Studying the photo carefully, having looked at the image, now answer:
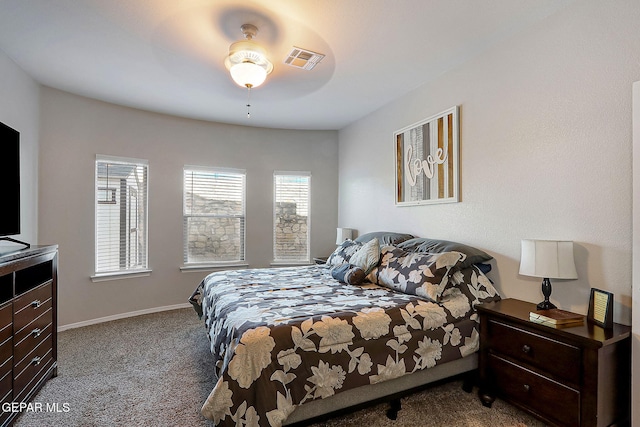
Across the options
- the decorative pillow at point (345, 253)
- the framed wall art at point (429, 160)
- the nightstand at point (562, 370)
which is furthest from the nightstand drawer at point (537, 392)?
the decorative pillow at point (345, 253)

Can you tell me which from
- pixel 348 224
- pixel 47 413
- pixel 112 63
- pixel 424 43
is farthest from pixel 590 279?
pixel 112 63

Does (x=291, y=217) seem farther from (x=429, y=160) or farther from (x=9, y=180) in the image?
(x=9, y=180)

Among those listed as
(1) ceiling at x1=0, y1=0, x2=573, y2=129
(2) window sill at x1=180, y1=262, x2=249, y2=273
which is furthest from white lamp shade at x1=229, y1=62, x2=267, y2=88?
(2) window sill at x1=180, y1=262, x2=249, y2=273

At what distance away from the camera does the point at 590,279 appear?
2051mm

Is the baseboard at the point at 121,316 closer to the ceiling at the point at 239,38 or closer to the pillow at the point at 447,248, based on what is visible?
the ceiling at the point at 239,38

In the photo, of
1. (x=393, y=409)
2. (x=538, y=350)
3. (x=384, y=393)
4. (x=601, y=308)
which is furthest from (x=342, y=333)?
(x=601, y=308)

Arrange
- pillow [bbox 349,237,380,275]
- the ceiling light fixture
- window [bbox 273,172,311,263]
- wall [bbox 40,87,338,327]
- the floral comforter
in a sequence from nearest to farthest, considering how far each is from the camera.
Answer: the floral comforter
the ceiling light fixture
pillow [bbox 349,237,380,275]
wall [bbox 40,87,338,327]
window [bbox 273,172,311,263]

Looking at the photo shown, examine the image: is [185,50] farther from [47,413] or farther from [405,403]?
[405,403]

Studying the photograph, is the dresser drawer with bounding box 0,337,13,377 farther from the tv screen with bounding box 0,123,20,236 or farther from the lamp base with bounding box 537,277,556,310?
the lamp base with bounding box 537,277,556,310

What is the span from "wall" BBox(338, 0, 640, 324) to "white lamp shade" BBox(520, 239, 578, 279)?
17 cm

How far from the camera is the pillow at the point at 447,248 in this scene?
2611 mm

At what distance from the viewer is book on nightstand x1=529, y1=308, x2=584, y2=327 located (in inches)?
72.9

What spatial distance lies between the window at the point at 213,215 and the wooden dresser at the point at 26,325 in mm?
2009

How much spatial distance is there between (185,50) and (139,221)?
2.42 metres
